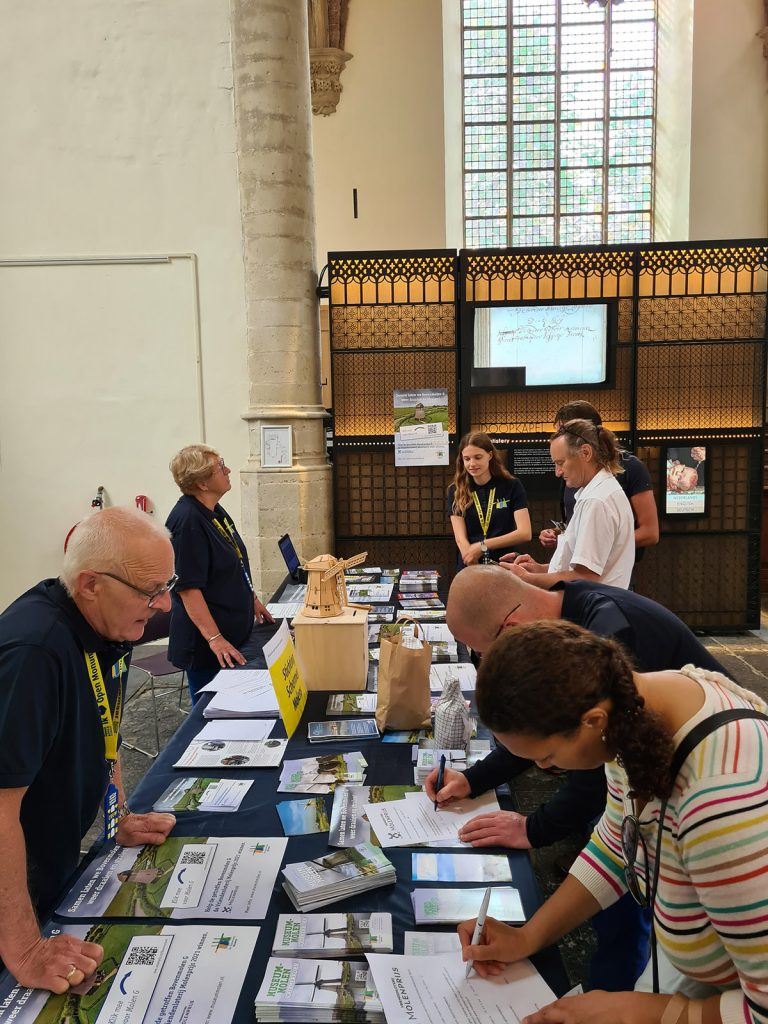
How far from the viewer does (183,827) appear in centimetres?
169

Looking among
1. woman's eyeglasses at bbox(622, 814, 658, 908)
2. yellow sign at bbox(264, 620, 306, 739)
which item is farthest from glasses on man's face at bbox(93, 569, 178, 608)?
woman's eyeglasses at bbox(622, 814, 658, 908)

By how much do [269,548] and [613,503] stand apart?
364 cm

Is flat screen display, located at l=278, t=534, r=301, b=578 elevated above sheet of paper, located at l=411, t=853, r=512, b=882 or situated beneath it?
elevated above

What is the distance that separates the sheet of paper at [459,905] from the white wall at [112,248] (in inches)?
208

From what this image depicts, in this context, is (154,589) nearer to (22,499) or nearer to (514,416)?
(514,416)

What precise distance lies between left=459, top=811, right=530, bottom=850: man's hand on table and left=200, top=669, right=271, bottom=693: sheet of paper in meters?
1.16

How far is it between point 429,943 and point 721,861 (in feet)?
1.93

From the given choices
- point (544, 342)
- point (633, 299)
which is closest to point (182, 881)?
point (544, 342)

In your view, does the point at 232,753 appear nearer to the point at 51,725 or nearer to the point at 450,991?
the point at 51,725

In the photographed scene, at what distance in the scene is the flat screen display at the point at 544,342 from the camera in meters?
6.08

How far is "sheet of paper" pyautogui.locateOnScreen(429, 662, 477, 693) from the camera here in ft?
8.18

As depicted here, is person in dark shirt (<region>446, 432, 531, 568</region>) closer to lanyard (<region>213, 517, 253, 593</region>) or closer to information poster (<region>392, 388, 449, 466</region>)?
lanyard (<region>213, 517, 253, 593</region>)

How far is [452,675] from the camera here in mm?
2576

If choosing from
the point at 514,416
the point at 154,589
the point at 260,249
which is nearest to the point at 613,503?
the point at 154,589
